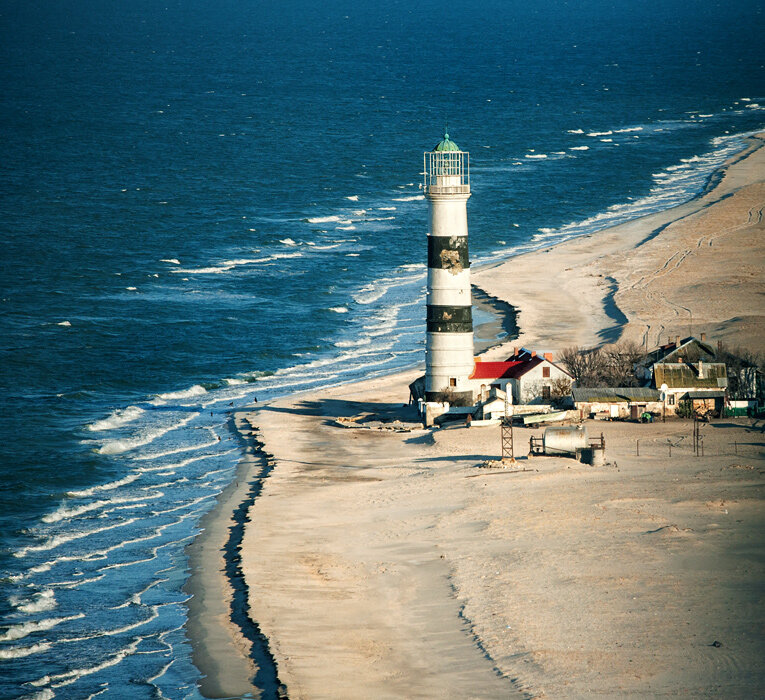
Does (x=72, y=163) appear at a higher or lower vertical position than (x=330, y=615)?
higher

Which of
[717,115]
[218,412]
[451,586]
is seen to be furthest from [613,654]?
[717,115]

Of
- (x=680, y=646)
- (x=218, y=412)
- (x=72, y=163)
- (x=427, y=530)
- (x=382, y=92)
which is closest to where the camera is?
(x=680, y=646)

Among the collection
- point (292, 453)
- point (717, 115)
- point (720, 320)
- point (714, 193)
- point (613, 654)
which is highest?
point (717, 115)

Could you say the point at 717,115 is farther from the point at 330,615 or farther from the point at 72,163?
the point at 330,615

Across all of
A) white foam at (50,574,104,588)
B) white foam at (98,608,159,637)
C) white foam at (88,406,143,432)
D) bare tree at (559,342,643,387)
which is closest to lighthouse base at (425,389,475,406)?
bare tree at (559,342,643,387)

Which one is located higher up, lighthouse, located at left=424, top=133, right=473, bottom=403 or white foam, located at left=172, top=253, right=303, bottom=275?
white foam, located at left=172, top=253, right=303, bottom=275

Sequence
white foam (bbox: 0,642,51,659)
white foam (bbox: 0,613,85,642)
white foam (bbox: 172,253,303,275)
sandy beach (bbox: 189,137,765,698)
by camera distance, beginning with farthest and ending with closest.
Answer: white foam (bbox: 172,253,303,275)
white foam (bbox: 0,613,85,642)
white foam (bbox: 0,642,51,659)
sandy beach (bbox: 189,137,765,698)

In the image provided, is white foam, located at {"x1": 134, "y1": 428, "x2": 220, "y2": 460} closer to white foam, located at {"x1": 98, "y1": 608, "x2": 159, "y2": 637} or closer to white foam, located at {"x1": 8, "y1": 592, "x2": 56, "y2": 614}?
white foam, located at {"x1": 8, "y1": 592, "x2": 56, "y2": 614}
